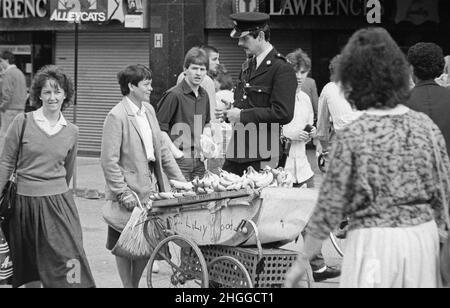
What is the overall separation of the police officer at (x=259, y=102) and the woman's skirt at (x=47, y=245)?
1.48 m

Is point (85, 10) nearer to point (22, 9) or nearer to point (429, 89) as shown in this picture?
point (22, 9)

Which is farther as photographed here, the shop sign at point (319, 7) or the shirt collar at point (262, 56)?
the shop sign at point (319, 7)

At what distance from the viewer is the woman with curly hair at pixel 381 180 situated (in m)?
4.30

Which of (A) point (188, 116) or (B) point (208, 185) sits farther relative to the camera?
(A) point (188, 116)

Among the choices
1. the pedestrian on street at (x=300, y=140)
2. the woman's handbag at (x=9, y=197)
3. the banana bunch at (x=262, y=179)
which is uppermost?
the pedestrian on street at (x=300, y=140)

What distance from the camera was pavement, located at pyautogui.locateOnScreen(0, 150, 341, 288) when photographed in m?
8.52

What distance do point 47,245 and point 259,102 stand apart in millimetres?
1979

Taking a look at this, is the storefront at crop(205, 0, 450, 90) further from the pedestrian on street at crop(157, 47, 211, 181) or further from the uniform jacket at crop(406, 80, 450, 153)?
the uniform jacket at crop(406, 80, 450, 153)

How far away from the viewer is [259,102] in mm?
7469

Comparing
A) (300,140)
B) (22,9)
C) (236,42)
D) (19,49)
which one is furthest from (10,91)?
(300,140)

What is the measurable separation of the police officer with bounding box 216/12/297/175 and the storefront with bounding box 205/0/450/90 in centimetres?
944

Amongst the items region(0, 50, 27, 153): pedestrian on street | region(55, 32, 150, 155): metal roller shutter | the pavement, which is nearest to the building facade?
region(55, 32, 150, 155): metal roller shutter

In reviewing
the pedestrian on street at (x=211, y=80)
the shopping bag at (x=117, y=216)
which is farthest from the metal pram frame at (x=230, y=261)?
the pedestrian on street at (x=211, y=80)

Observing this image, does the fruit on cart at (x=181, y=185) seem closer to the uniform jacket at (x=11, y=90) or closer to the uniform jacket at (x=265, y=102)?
the uniform jacket at (x=265, y=102)
